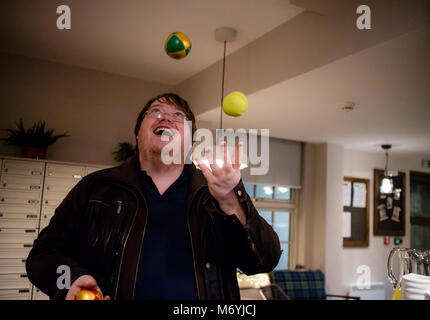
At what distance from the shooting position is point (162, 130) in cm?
72

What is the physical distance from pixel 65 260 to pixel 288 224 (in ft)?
9.75

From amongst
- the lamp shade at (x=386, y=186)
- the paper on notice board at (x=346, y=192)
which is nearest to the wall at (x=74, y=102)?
the paper on notice board at (x=346, y=192)

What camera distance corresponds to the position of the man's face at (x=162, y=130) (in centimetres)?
72

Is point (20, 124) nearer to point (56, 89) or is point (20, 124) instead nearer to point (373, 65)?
point (56, 89)

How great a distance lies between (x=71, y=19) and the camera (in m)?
1.70

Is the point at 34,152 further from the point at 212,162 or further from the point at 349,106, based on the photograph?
the point at 349,106

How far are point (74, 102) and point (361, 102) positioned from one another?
1665 mm

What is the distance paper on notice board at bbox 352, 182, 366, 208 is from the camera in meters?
3.29

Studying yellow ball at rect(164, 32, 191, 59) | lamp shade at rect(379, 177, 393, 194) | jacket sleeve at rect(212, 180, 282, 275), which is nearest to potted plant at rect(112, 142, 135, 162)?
yellow ball at rect(164, 32, 191, 59)

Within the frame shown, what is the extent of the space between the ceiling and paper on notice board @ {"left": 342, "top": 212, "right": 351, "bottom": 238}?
48.8 inches

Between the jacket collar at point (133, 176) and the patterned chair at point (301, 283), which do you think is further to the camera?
the patterned chair at point (301, 283)

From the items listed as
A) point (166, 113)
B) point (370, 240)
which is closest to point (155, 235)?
point (166, 113)

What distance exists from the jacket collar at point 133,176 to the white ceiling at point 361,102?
0.97 meters

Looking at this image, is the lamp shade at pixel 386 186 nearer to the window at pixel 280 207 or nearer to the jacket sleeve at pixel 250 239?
the window at pixel 280 207
